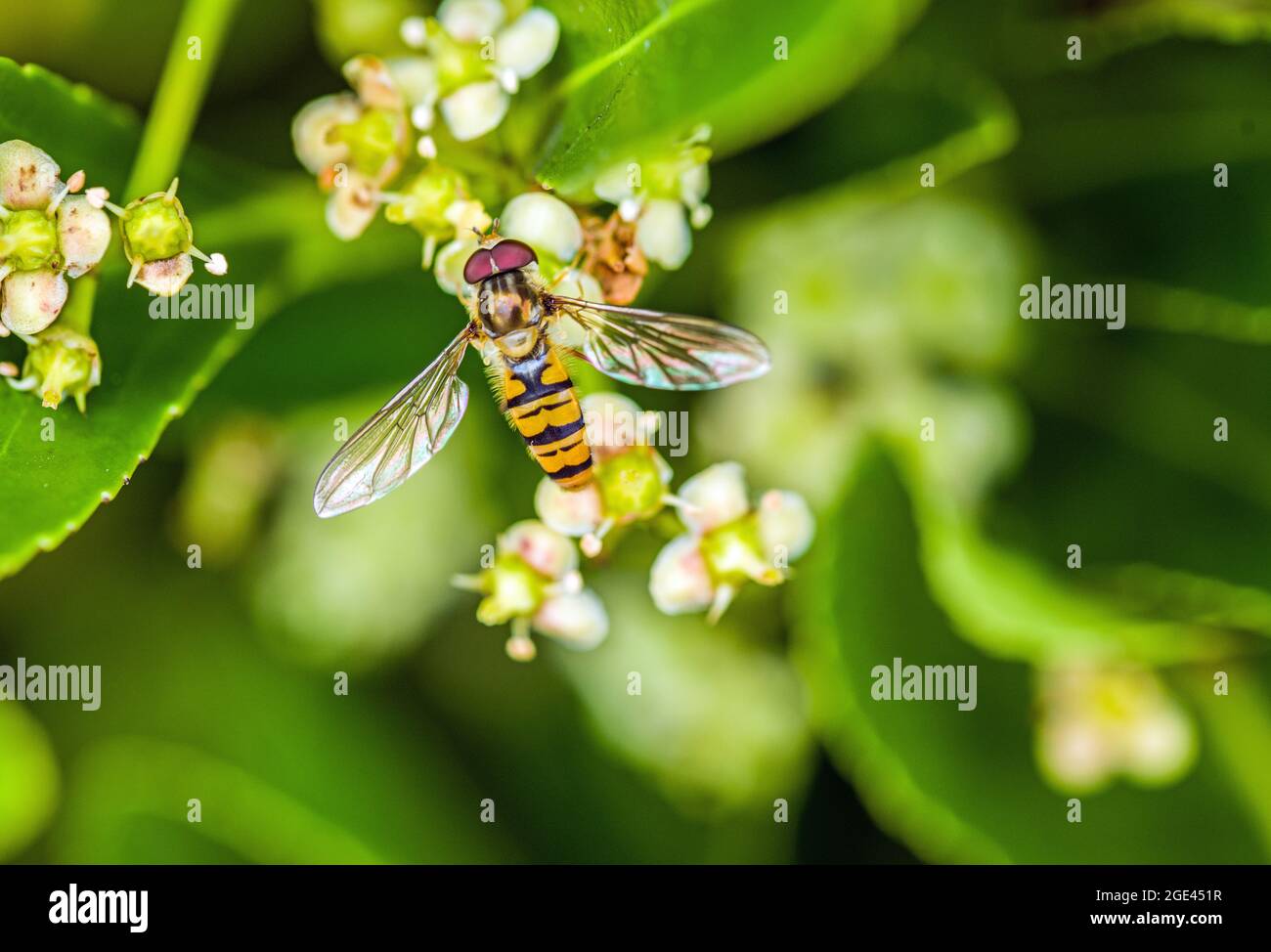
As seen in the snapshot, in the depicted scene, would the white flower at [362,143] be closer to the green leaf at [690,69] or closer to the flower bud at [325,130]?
the flower bud at [325,130]

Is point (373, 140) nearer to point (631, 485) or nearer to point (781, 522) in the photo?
point (631, 485)

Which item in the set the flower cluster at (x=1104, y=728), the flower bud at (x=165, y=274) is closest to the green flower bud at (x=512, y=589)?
the flower bud at (x=165, y=274)

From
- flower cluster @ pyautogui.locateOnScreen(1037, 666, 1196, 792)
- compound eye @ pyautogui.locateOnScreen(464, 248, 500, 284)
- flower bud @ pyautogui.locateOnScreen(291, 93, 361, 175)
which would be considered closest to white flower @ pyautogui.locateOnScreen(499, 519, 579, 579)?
compound eye @ pyautogui.locateOnScreen(464, 248, 500, 284)

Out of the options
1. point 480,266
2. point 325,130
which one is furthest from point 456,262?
point 325,130

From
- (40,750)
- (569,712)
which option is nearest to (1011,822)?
(569,712)

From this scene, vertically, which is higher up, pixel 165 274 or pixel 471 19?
pixel 471 19

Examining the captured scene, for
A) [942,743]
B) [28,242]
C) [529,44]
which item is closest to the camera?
[28,242]

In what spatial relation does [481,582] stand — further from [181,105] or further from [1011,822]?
[1011,822]
